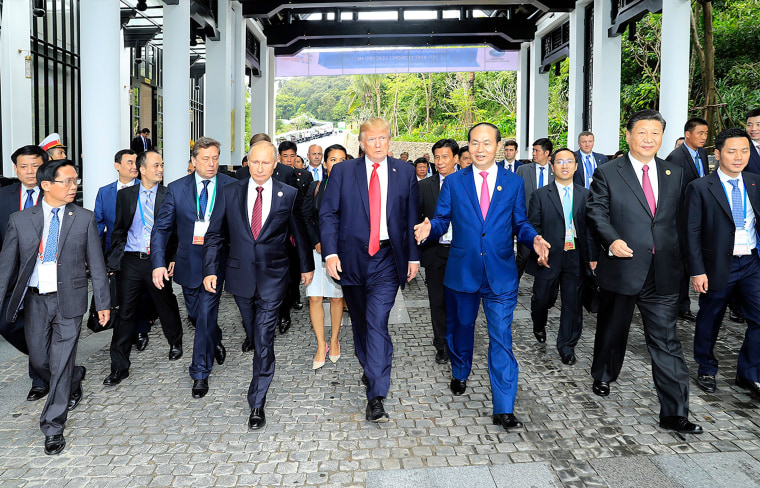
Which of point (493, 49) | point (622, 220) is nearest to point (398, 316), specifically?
point (622, 220)

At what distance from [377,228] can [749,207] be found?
2.72 m

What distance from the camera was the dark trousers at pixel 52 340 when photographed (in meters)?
3.76

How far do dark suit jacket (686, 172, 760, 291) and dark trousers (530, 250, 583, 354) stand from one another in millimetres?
1201

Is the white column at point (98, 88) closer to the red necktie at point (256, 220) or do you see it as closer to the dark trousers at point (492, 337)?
the red necktie at point (256, 220)

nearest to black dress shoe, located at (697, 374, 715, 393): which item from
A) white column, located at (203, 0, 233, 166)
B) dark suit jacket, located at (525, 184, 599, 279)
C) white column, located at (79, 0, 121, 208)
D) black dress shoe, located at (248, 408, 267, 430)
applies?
dark suit jacket, located at (525, 184, 599, 279)

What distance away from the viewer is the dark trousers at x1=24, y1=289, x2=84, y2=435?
3.76 m

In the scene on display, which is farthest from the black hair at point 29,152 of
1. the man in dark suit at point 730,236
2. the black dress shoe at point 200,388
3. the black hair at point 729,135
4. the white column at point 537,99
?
the white column at point 537,99

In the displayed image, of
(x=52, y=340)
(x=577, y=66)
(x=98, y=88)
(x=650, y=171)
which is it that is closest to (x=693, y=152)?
(x=650, y=171)

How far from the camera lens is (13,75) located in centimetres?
1020

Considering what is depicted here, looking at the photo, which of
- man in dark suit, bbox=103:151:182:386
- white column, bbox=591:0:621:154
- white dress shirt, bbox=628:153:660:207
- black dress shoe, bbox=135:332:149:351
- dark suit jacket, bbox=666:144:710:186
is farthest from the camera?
white column, bbox=591:0:621:154

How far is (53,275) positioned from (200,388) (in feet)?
4.36

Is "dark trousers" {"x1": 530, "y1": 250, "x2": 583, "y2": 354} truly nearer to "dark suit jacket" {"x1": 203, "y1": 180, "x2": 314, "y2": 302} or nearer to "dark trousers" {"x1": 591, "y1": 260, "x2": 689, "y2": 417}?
"dark trousers" {"x1": 591, "y1": 260, "x2": 689, "y2": 417}

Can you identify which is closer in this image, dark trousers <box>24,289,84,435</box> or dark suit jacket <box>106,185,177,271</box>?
dark trousers <box>24,289,84,435</box>

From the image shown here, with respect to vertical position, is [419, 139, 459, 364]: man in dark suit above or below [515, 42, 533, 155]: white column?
below
